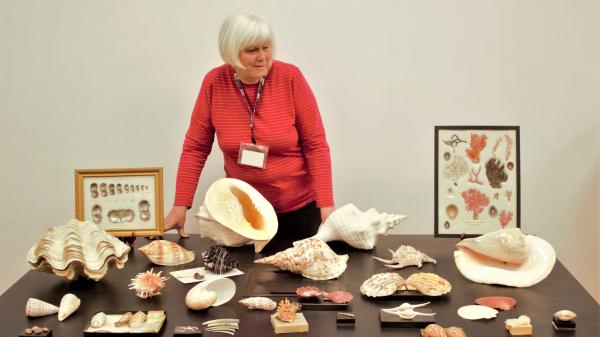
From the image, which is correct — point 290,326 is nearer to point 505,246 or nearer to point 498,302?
point 498,302

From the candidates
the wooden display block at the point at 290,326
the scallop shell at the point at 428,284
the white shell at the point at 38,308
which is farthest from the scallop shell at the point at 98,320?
the scallop shell at the point at 428,284

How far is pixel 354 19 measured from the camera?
2.96 metres

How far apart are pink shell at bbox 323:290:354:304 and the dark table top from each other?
0.02 meters

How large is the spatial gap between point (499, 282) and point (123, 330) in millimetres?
957

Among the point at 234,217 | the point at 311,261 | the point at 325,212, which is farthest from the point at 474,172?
the point at 234,217

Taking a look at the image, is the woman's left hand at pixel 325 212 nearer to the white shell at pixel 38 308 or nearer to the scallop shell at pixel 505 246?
the scallop shell at pixel 505 246

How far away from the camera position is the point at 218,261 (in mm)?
1890

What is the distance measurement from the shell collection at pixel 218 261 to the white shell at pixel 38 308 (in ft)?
1.43

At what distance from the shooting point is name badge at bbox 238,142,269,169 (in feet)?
7.42

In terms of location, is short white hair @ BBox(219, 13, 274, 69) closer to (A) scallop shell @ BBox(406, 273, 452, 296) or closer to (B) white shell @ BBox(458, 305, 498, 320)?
(A) scallop shell @ BBox(406, 273, 452, 296)

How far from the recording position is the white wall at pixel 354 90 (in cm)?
295

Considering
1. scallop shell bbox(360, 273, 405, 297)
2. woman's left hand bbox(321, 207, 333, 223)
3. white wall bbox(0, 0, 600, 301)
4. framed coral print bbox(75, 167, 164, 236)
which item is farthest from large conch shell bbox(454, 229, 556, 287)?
white wall bbox(0, 0, 600, 301)

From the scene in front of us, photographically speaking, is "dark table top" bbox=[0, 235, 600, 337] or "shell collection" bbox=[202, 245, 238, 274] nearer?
"dark table top" bbox=[0, 235, 600, 337]

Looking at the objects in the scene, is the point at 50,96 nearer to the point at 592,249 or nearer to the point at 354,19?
the point at 354,19
